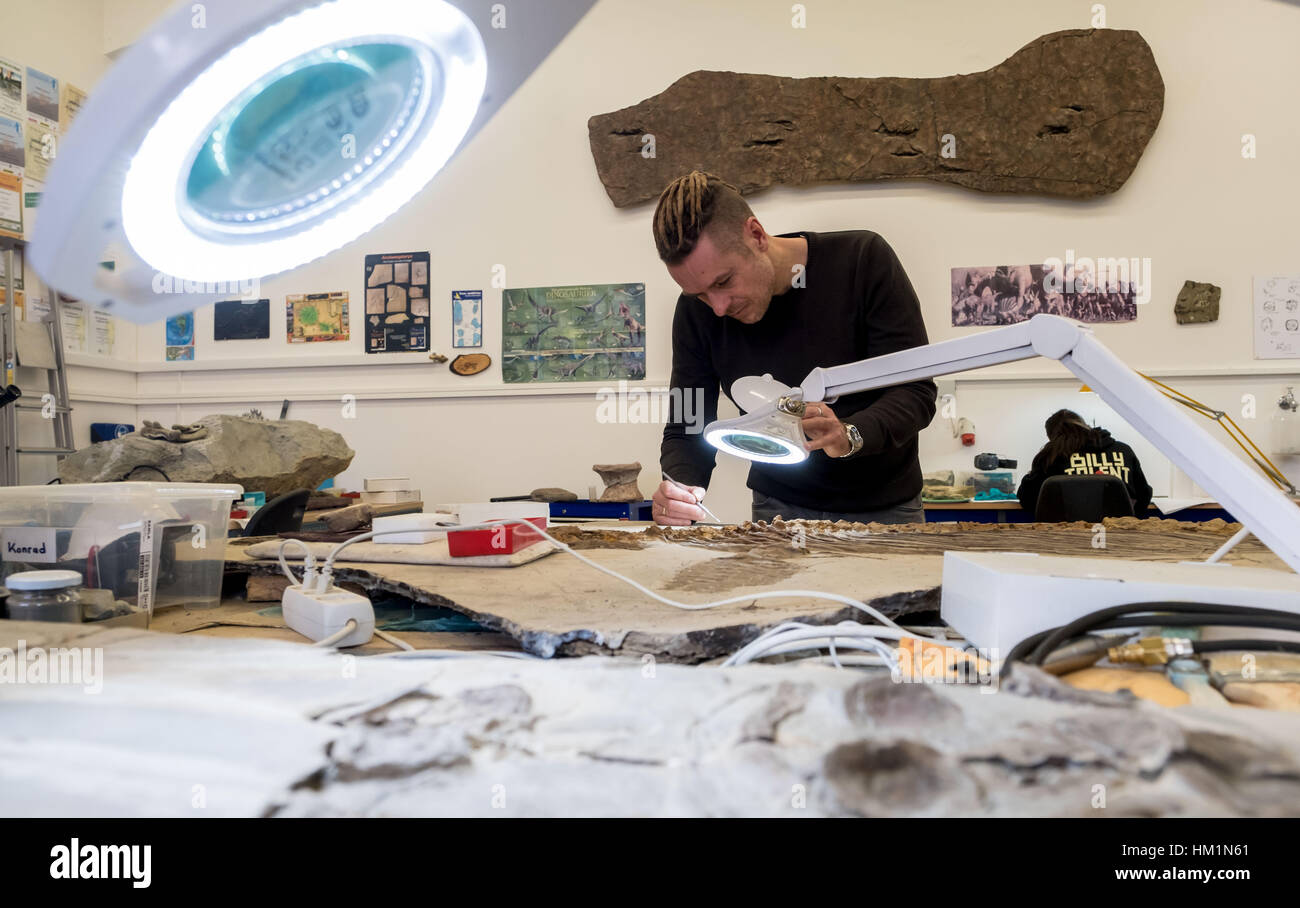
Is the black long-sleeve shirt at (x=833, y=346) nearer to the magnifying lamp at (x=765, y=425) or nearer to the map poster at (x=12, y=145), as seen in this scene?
the magnifying lamp at (x=765, y=425)

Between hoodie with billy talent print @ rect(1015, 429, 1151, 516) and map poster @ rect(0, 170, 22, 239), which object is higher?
map poster @ rect(0, 170, 22, 239)

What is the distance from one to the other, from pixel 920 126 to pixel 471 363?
2205 millimetres

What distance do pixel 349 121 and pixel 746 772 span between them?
Answer: 42 cm

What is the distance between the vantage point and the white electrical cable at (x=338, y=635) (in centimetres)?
65

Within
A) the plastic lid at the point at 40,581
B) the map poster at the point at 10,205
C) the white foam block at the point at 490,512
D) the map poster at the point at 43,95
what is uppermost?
the map poster at the point at 43,95

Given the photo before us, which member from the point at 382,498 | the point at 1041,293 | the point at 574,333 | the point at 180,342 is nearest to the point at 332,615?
the point at 382,498

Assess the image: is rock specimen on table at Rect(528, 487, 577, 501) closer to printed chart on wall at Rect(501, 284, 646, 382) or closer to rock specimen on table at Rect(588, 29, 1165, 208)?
printed chart on wall at Rect(501, 284, 646, 382)

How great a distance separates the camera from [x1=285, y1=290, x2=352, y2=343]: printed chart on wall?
3.78 m

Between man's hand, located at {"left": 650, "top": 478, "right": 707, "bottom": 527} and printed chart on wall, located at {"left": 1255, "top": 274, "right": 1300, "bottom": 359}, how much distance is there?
113 inches

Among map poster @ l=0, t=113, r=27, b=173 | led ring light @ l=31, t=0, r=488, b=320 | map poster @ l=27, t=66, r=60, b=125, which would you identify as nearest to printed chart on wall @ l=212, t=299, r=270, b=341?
map poster @ l=0, t=113, r=27, b=173

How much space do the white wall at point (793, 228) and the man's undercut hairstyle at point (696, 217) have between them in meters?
1.59

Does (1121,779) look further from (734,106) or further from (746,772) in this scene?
(734,106)

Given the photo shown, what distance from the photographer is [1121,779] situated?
0.33m

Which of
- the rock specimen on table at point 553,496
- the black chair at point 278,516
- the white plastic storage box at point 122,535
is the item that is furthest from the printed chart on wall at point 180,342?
the white plastic storage box at point 122,535
